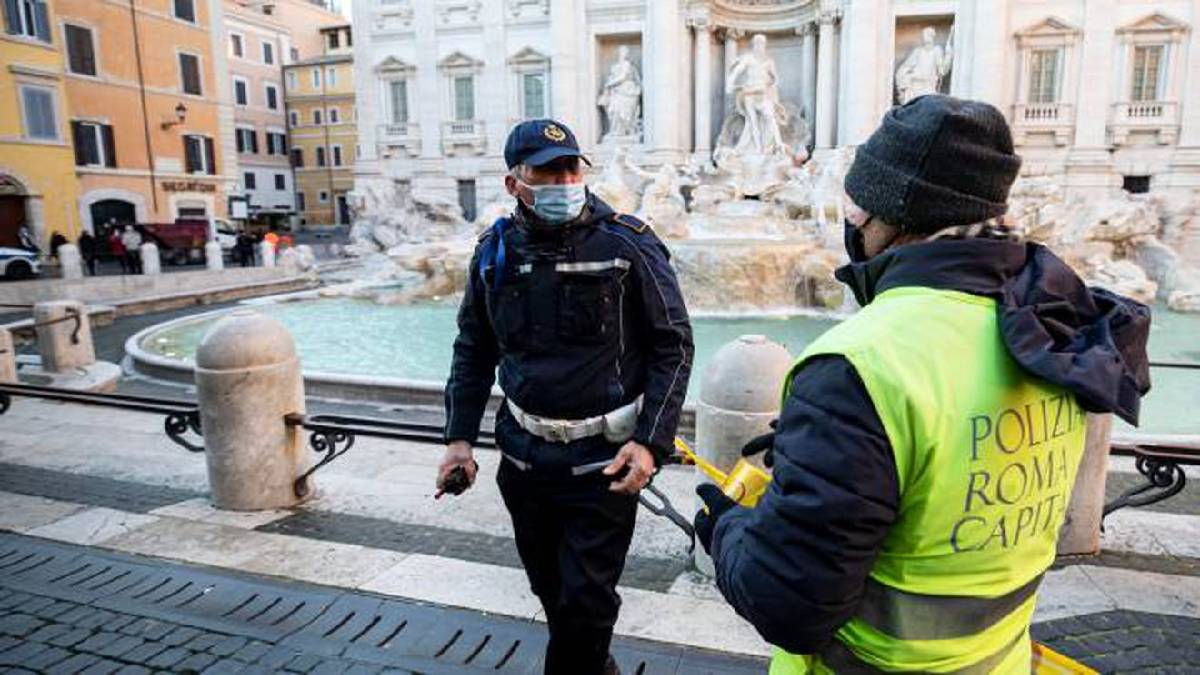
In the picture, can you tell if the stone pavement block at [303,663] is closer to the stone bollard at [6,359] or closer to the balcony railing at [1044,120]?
the stone bollard at [6,359]

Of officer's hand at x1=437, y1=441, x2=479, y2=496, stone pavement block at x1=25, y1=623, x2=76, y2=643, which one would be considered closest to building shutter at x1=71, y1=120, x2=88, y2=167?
stone pavement block at x1=25, y1=623, x2=76, y2=643

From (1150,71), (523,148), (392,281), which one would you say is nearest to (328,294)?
(392,281)

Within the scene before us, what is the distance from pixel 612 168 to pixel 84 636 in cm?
1887

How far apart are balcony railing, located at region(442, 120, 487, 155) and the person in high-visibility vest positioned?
27130 millimetres

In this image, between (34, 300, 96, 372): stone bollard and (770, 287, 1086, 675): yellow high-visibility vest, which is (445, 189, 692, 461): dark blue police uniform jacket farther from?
(34, 300, 96, 372): stone bollard

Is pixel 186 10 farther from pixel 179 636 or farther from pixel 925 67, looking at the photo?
pixel 179 636

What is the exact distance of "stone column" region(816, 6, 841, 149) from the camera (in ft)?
78.6

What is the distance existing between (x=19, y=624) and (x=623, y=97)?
24294 mm

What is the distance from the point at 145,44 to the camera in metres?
30.7

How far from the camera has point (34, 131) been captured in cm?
2628

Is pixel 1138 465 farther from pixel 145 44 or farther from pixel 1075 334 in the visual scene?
pixel 145 44

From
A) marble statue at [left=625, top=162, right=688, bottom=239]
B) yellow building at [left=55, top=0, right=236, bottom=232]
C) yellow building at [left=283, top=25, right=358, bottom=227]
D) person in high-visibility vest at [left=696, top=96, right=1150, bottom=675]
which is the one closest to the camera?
person in high-visibility vest at [left=696, top=96, right=1150, bottom=675]

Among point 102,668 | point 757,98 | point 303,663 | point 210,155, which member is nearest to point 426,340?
point 102,668

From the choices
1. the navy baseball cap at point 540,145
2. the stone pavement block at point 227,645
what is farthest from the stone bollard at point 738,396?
the stone pavement block at point 227,645
